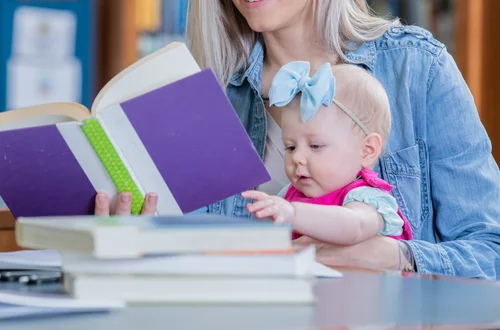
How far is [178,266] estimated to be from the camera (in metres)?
0.84

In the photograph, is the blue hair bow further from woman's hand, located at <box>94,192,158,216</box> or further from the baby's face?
woman's hand, located at <box>94,192,158,216</box>

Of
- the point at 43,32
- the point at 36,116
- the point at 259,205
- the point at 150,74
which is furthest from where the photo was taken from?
the point at 43,32

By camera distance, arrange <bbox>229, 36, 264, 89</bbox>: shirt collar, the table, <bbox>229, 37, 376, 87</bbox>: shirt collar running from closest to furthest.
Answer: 1. the table
2. <bbox>229, 37, 376, 87</bbox>: shirt collar
3. <bbox>229, 36, 264, 89</bbox>: shirt collar

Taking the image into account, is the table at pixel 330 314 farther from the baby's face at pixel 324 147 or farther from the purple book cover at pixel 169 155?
the baby's face at pixel 324 147

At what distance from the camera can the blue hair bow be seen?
4.83 ft

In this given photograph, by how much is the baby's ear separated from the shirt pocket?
23cm

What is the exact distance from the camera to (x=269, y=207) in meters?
1.19

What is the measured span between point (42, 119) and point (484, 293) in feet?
2.53

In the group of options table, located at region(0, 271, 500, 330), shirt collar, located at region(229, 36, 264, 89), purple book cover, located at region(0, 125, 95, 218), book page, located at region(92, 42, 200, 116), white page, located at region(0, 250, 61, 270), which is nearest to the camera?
table, located at region(0, 271, 500, 330)

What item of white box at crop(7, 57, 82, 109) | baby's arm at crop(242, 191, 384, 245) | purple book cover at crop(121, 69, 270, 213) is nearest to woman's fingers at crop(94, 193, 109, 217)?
purple book cover at crop(121, 69, 270, 213)

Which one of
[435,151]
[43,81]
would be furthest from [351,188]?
[43,81]

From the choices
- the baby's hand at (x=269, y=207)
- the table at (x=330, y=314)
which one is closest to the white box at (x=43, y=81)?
the baby's hand at (x=269, y=207)

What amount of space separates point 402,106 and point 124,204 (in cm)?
66

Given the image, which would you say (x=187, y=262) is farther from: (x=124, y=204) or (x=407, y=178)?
(x=407, y=178)
